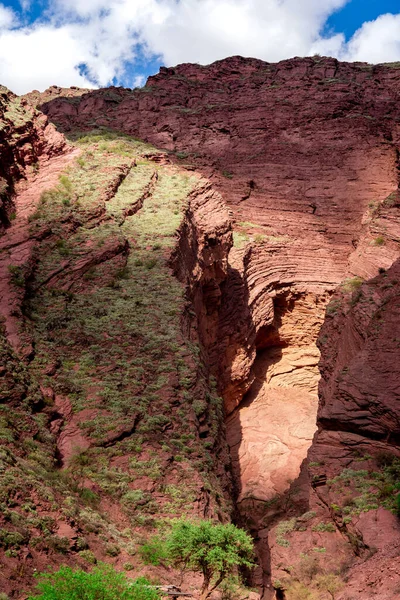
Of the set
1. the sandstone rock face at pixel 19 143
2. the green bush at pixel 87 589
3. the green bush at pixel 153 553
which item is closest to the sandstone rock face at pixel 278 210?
the green bush at pixel 153 553

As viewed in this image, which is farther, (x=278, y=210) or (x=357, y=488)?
(x=278, y=210)

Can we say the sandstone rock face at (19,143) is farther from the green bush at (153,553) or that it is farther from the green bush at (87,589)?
the green bush at (87,589)

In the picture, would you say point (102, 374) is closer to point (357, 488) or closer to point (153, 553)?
point (153, 553)

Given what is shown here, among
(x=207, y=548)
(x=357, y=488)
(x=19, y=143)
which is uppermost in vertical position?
(x=19, y=143)

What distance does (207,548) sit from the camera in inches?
352

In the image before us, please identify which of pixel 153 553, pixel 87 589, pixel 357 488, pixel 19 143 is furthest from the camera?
pixel 19 143

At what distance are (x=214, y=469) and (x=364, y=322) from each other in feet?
23.0

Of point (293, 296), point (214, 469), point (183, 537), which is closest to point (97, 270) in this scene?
point (214, 469)

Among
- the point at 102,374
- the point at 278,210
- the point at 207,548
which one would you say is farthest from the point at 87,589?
the point at 278,210

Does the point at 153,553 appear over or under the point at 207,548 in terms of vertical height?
under

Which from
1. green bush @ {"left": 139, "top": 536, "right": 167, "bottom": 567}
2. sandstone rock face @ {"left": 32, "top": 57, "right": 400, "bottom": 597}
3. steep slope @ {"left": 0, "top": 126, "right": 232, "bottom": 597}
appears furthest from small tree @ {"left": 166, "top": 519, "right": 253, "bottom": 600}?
sandstone rock face @ {"left": 32, "top": 57, "right": 400, "bottom": 597}

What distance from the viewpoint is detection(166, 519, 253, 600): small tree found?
8836 mm

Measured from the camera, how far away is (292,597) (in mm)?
10266

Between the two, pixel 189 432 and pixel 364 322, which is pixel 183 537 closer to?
pixel 189 432
